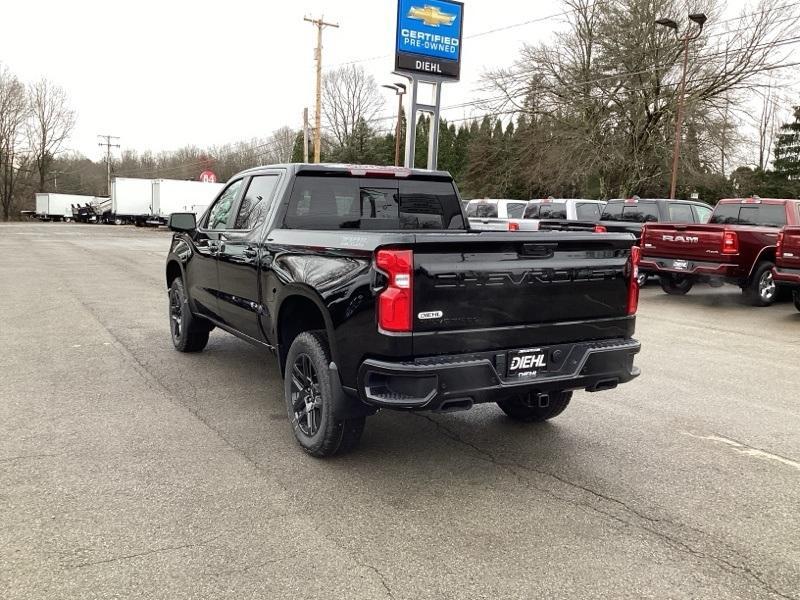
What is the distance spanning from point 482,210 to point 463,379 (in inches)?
750

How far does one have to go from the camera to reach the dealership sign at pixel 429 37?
15688mm

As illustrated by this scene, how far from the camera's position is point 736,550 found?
3.25 metres

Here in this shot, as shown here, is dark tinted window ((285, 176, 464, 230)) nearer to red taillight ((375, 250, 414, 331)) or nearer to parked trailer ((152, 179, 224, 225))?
red taillight ((375, 250, 414, 331))

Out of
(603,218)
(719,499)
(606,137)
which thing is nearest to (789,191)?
(606,137)

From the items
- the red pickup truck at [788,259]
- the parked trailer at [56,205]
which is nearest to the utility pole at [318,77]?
the red pickup truck at [788,259]

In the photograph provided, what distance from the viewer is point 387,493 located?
12.6ft

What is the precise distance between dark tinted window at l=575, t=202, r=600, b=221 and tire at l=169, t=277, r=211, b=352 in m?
13.2

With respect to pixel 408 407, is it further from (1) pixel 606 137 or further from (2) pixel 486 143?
(2) pixel 486 143

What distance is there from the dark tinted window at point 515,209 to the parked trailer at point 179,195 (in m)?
27.1

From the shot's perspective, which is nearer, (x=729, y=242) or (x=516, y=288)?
(x=516, y=288)

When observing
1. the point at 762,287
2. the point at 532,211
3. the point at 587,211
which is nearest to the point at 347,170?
the point at 762,287

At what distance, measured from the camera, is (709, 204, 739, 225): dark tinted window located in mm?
13133

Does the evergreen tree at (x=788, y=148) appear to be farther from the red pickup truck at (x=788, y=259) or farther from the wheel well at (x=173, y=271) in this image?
the wheel well at (x=173, y=271)

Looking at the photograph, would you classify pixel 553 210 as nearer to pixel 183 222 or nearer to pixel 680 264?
pixel 680 264
